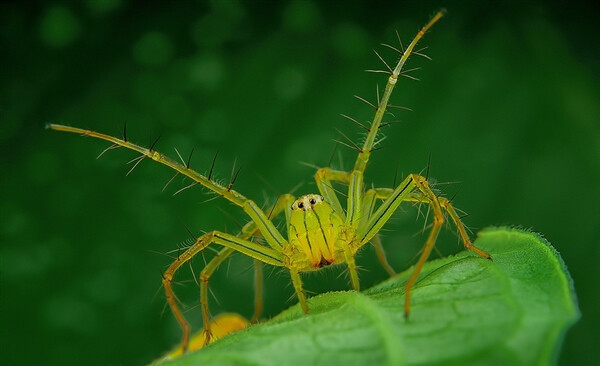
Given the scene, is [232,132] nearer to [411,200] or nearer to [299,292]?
[411,200]

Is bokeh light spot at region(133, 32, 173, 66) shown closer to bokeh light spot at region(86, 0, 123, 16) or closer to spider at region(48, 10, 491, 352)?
bokeh light spot at region(86, 0, 123, 16)

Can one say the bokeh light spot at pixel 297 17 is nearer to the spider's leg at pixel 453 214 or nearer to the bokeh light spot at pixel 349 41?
the bokeh light spot at pixel 349 41

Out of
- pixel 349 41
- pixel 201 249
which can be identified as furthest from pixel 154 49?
pixel 201 249

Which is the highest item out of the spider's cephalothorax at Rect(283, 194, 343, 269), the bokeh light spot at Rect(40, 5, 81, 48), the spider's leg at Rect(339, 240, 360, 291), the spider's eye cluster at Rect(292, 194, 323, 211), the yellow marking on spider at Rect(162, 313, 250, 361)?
the bokeh light spot at Rect(40, 5, 81, 48)

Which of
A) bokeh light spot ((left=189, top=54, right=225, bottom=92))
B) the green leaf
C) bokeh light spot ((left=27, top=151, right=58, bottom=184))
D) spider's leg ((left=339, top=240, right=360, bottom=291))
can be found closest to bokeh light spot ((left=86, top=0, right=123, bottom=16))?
bokeh light spot ((left=189, top=54, right=225, bottom=92))

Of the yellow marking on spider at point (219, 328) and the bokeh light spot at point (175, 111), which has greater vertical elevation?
the bokeh light spot at point (175, 111)

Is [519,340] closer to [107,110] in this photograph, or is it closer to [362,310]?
[362,310]

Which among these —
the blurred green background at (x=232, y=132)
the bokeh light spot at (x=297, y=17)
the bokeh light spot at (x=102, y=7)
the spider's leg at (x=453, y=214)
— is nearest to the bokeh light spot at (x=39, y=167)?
the blurred green background at (x=232, y=132)
